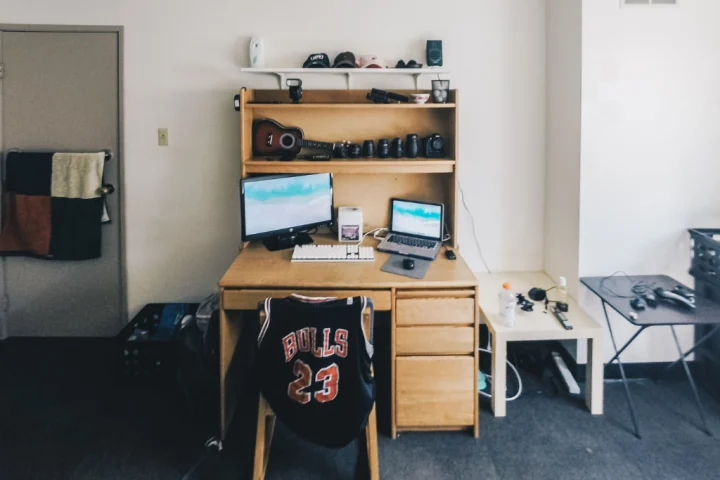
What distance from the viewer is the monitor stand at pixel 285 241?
259 cm

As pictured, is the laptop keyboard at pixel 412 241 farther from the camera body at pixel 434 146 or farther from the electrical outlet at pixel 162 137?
the electrical outlet at pixel 162 137

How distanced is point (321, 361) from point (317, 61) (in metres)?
1.60

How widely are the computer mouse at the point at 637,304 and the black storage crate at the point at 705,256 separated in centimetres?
43

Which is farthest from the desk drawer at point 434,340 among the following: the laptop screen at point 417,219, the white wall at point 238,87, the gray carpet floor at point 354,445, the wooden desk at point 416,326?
the white wall at point 238,87

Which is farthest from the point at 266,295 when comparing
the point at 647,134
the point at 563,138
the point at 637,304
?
the point at 647,134


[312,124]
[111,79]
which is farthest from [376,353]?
[111,79]

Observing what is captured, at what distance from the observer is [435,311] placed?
217cm

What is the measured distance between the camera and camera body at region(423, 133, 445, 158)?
2.75 m

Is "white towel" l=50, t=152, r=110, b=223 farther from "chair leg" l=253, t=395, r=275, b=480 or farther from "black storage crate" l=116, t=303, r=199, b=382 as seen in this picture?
"chair leg" l=253, t=395, r=275, b=480

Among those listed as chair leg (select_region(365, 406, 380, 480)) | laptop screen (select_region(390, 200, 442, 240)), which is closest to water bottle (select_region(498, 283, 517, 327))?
laptop screen (select_region(390, 200, 442, 240))

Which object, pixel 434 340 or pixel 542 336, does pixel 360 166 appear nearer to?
pixel 434 340

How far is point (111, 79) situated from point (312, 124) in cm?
112

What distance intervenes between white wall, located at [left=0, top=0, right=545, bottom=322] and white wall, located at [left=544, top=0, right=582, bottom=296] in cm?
7

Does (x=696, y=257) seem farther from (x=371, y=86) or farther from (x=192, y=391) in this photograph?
(x=192, y=391)
